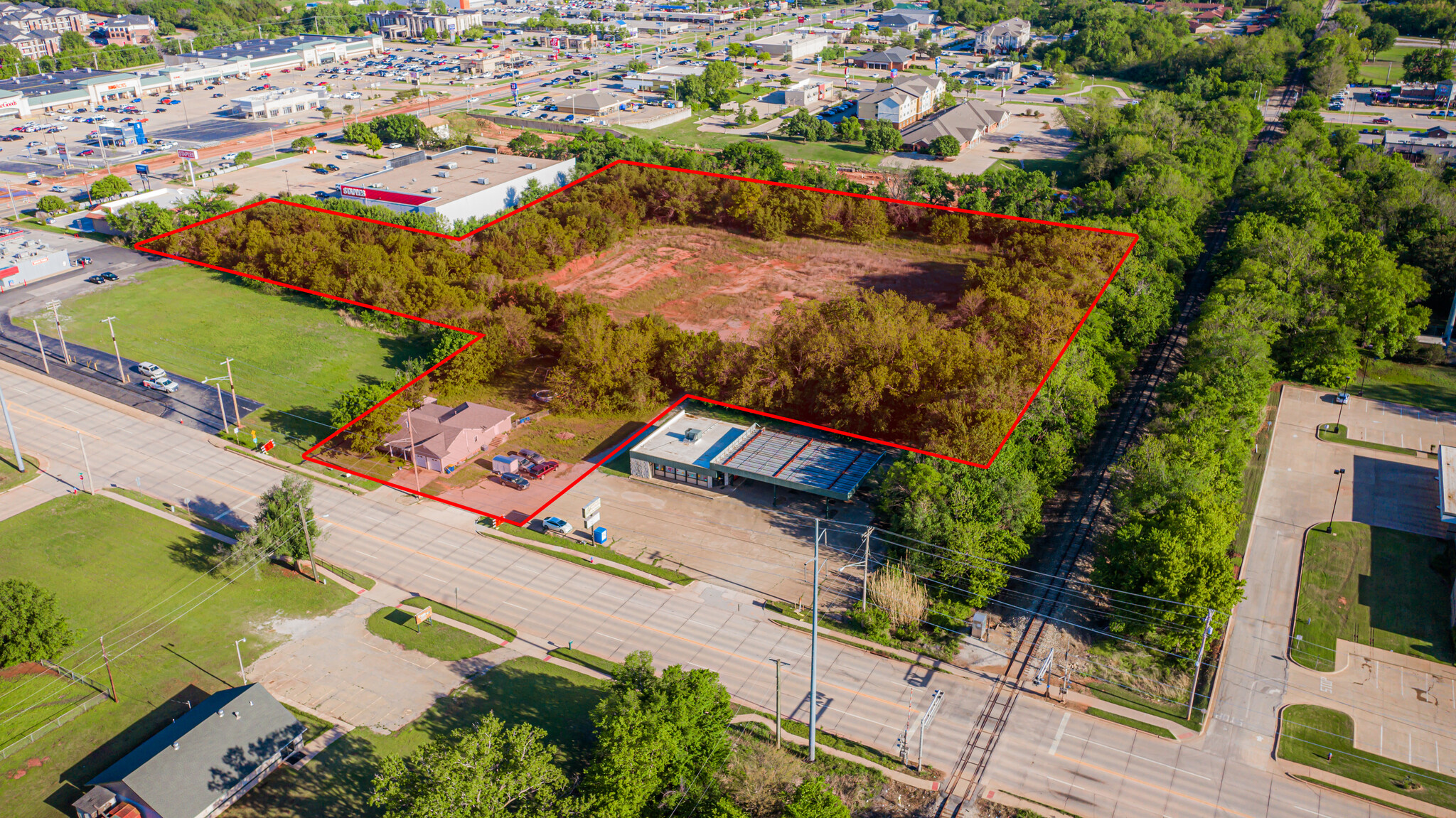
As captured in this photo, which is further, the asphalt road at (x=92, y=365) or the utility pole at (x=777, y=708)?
the asphalt road at (x=92, y=365)

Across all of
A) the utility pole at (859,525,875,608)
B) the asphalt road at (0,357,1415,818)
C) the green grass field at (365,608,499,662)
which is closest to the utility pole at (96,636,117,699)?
→ the green grass field at (365,608,499,662)

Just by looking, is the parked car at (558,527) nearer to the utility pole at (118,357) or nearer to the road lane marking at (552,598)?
the road lane marking at (552,598)

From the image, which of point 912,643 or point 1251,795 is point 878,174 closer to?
point 912,643

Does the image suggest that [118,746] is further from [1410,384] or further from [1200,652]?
[1410,384]

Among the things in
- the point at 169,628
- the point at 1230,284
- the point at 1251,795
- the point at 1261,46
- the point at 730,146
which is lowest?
the point at 1251,795

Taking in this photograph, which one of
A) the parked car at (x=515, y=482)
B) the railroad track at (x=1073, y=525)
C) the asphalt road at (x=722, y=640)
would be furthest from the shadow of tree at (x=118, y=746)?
the railroad track at (x=1073, y=525)

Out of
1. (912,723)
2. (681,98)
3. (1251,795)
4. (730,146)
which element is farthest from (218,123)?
(1251,795)
